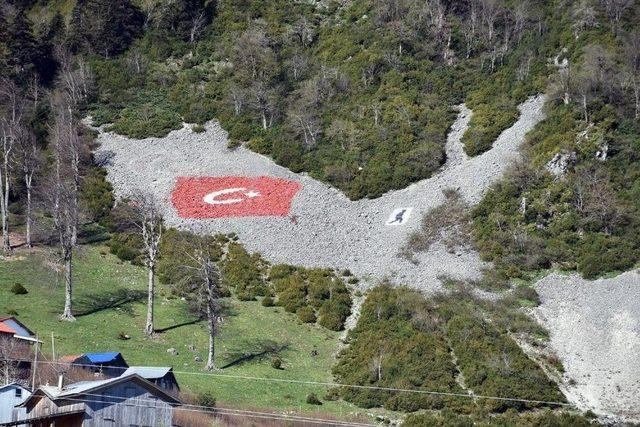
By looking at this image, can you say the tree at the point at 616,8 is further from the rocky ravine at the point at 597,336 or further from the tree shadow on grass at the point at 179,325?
the tree shadow on grass at the point at 179,325

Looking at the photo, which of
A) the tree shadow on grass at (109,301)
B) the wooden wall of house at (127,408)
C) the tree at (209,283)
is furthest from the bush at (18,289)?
the wooden wall of house at (127,408)

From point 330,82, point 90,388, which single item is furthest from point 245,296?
point 330,82

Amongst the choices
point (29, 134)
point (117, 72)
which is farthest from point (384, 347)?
point (117, 72)

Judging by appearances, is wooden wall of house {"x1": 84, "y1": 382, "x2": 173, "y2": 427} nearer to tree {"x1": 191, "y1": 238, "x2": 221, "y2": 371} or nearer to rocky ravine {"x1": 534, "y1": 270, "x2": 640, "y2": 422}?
tree {"x1": 191, "y1": 238, "x2": 221, "y2": 371}

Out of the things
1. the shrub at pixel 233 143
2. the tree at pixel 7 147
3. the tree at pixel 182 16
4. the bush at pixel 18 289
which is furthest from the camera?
the tree at pixel 182 16

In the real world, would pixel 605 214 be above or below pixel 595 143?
below

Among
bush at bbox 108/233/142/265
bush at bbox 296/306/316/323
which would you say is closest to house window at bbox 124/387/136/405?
bush at bbox 296/306/316/323

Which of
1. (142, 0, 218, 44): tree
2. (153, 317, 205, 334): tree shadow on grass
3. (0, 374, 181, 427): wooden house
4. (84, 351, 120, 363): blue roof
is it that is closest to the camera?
(0, 374, 181, 427): wooden house

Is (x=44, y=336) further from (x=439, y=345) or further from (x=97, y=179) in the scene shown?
(x=97, y=179)
